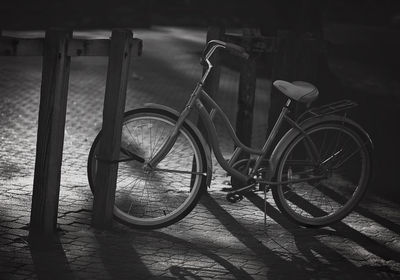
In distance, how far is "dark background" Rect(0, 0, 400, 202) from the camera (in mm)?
9750

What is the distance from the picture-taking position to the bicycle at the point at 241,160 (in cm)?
607

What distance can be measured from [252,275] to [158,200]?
5.67 ft

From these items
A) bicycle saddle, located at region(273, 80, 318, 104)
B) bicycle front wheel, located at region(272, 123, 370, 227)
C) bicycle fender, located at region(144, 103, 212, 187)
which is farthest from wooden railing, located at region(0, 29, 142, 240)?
bicycle front wheel, located at region(272, 123, 370, 227)

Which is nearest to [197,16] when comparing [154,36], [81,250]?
[154,36]

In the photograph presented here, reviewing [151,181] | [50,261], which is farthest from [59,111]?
[151,181]

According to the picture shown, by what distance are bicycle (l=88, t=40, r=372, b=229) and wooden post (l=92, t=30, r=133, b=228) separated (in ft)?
0.33

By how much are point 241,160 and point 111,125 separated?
1086mm

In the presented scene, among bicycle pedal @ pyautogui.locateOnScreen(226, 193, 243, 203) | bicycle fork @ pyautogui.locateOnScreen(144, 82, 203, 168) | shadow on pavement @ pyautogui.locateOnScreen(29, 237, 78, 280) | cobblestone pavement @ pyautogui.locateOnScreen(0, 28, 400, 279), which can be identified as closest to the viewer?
shadow on pavement @ pyautogui.locateOnScreen(29, 237, 78, 280)

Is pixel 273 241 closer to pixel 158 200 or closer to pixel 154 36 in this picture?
pixel 158 200

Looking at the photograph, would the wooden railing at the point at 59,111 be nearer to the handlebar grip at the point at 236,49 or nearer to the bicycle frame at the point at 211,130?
the bicycle frame at the point at 211,130

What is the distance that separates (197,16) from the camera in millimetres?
26656

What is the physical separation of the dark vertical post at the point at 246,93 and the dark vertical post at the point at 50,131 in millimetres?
1979

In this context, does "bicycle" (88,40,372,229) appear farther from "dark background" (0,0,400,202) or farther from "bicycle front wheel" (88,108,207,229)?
"dark background" (0,0,400,202)

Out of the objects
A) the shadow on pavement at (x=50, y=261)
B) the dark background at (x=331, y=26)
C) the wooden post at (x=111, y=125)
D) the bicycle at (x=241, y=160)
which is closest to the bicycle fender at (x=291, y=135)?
the bicycle at (x=241, y=160)
